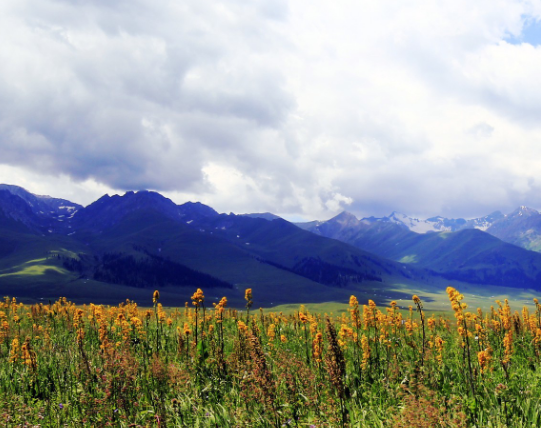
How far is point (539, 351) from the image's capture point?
9.96 m

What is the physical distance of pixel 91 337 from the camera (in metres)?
13.5

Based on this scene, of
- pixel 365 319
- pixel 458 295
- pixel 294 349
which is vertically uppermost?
pixel 458 295

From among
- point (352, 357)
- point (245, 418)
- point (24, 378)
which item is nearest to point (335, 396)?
point (245, 418)

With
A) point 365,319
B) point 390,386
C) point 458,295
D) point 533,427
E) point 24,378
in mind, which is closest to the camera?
point 533,427

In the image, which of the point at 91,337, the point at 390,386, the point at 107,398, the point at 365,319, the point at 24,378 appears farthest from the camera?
the point at 91,337

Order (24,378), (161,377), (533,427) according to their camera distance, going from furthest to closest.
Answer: (24,378) < (161,377) < (533,427)

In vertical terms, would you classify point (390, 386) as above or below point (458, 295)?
below

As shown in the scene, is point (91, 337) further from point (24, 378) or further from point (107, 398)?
point (107, 398)

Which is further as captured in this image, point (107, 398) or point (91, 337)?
point (91, 337)

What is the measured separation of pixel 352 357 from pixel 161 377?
5.11 m

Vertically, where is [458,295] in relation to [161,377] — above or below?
above

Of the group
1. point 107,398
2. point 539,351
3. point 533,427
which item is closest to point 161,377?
point 107,398

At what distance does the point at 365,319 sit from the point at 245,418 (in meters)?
4.74

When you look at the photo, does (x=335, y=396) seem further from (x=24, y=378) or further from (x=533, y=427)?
(x=24, y=378)
